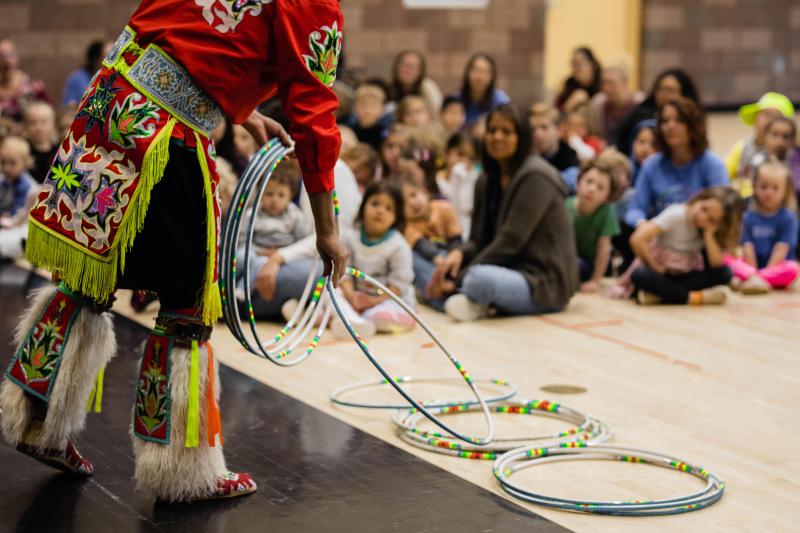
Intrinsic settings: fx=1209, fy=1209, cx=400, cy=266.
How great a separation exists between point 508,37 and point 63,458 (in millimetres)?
8982

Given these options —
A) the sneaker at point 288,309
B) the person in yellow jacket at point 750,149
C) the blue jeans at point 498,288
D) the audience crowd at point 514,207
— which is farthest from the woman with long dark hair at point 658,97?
the sneaker at point 288,309

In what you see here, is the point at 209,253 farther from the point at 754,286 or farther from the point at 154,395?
the point at 754,286

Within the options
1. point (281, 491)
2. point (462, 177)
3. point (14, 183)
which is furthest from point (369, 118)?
point (281, 491)

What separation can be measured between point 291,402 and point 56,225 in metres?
1.44

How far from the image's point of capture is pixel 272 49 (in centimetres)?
285

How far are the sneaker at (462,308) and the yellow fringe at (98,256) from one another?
9.43 feet

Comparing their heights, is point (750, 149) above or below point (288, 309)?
above

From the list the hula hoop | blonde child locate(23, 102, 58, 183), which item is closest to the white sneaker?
the hula hoop

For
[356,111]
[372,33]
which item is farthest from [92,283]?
[372,33]

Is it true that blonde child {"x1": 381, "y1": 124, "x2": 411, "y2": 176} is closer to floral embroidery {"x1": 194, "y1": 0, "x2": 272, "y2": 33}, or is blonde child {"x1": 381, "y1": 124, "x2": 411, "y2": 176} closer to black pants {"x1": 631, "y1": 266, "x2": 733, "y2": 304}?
black pants {"x1": 631, "y1": 266, "x2": 733, "y2": 304}

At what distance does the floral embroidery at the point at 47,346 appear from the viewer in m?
3.05

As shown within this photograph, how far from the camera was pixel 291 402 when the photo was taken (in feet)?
13.8

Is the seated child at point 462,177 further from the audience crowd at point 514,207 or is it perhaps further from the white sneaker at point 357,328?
the white sneaker at point 357,328

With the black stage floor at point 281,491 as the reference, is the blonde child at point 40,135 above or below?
above
